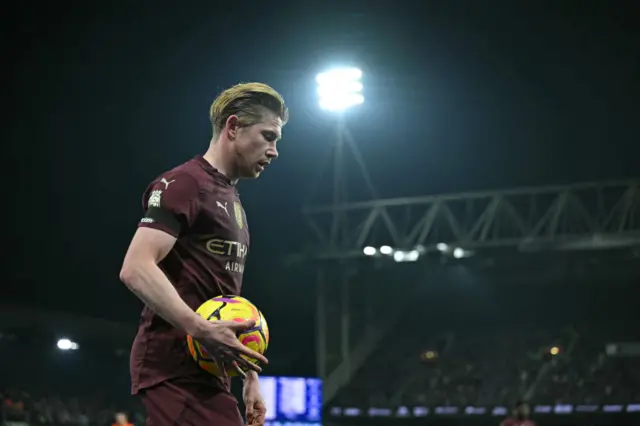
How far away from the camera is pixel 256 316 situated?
2949mm

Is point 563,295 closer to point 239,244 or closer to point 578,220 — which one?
point 578,220

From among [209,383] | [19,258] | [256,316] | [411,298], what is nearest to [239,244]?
[256,316]

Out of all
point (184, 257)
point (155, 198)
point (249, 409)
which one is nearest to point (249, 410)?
point (249, 409)

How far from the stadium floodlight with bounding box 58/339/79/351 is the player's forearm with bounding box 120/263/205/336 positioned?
2126 cm

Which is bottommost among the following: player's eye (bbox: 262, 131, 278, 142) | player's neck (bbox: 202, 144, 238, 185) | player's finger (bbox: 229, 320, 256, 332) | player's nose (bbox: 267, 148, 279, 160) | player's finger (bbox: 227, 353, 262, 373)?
player's finger (bbox: 227, 353, 262, 373)

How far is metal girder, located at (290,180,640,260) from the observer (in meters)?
18.2

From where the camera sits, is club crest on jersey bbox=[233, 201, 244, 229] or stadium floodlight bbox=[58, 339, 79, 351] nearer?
club crest on jersey bbox=[233, 201, 244, 229]

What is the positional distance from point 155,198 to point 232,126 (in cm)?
46

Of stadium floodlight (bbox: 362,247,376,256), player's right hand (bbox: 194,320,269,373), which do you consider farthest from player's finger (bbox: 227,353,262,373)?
stadium floodlight (bbox: 362,247,376,256)

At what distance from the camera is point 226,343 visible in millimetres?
2674

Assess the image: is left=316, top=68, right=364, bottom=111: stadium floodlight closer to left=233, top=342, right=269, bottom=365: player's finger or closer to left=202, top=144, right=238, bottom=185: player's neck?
left=202, top=144, right=238, bottom=185: player's neck

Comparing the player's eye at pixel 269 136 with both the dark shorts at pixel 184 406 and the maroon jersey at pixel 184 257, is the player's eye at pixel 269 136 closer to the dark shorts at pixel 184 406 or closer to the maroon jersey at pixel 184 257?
the maroon jersey at pixel 184 257

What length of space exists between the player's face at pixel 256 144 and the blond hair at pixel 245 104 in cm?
3

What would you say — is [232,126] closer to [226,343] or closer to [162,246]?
[162,246]
